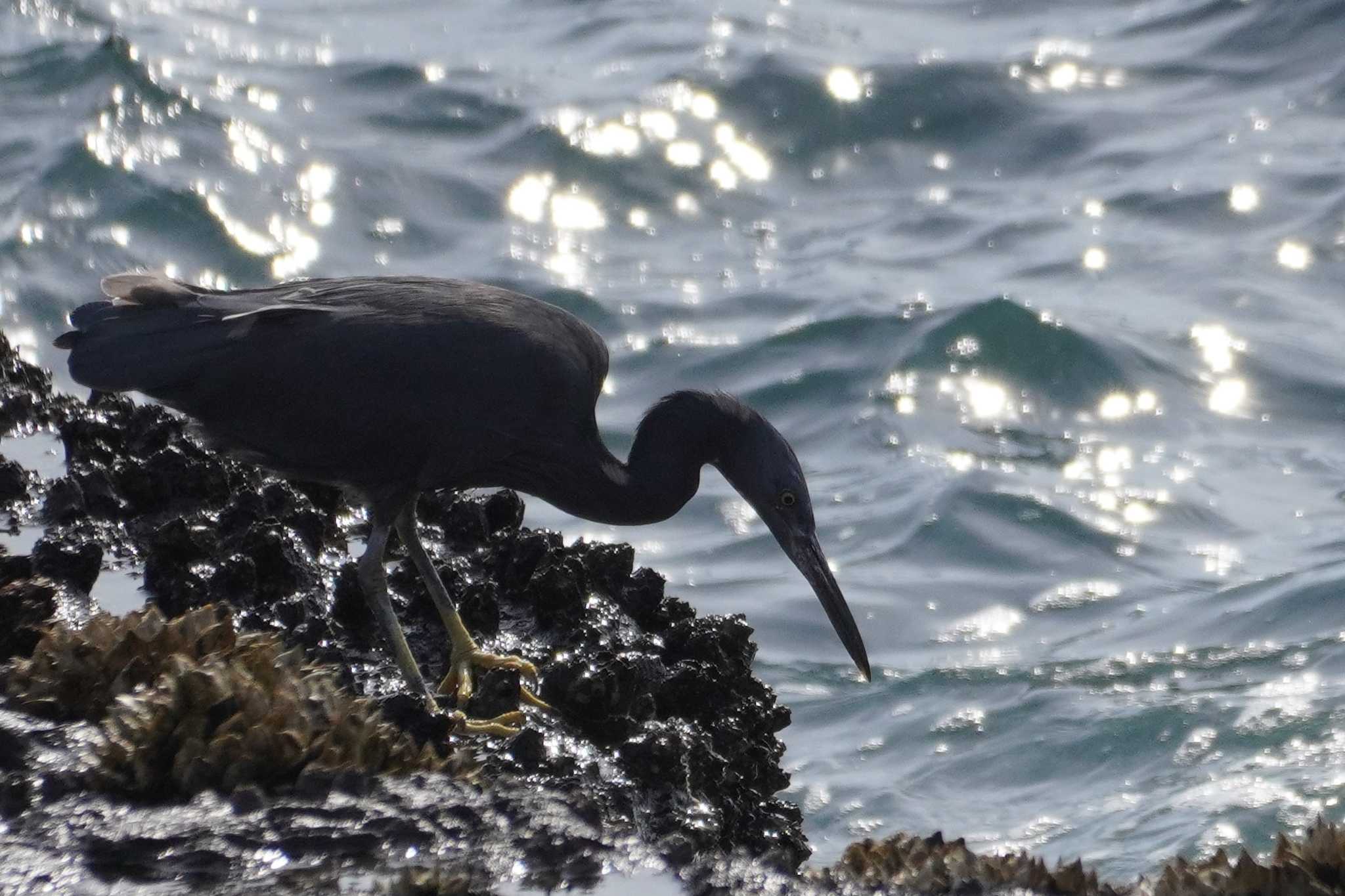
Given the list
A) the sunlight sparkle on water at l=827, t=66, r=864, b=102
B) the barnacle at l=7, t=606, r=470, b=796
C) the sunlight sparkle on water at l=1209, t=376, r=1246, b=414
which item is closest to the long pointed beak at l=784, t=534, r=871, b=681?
the barnacle at l=7, t=606, r=470, b=796

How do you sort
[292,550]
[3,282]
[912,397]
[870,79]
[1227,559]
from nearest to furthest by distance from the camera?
1. [292,550]
2. [1227,559]
3. [912,397]
4. [3,282]
5. [870,79]

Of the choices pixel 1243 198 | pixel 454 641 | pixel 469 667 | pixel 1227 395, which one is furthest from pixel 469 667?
pixel 1243 198

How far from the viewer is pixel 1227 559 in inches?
408

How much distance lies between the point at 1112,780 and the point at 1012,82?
A: 8.27m

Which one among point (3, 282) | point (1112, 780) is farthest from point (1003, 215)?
point (3, 282)

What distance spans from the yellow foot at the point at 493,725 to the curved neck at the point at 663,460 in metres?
1.23

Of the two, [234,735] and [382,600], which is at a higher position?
[382,600]

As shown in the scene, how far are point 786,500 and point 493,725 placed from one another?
5.82 feet

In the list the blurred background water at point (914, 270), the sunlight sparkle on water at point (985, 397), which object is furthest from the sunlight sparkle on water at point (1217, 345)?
the sunlight sparkle on water at point (985, 397)

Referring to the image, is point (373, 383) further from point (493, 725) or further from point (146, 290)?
point (493, 725)

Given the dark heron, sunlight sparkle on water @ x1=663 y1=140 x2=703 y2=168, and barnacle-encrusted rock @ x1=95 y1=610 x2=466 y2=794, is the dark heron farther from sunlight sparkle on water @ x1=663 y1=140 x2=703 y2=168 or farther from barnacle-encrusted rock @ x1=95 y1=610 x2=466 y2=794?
sunlight sparkle on water @ x1=663 y1=140 x2=703 y2=168

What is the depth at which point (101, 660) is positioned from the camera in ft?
15.4

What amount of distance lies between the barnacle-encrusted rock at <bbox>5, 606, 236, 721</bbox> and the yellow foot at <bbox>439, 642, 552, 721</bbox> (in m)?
0.99

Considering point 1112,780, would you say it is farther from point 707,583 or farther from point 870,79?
point 870,79
